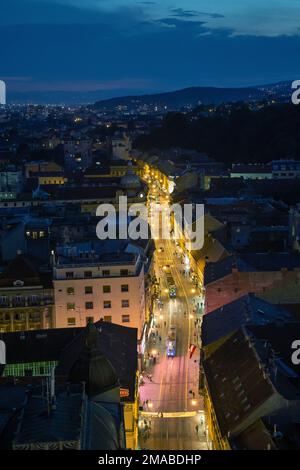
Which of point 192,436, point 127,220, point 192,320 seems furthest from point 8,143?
point 192,436

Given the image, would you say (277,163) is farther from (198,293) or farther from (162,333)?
(162,333)

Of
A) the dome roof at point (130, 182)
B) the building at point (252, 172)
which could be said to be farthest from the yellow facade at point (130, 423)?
the building at point (252, 172)

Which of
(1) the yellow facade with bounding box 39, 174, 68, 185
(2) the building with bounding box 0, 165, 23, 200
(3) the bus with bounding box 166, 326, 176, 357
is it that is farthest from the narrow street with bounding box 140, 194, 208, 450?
(1) the yellow facade with bounding box 39, 174, 68, 185

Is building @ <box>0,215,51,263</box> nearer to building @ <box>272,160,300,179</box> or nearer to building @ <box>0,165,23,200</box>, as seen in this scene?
building @ <box>0,165,23,200</box>

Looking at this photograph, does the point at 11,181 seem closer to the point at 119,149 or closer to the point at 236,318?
the point at 119,149

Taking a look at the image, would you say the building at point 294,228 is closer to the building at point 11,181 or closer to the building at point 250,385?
the building at point 250,385

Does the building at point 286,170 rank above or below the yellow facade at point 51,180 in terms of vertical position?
above
